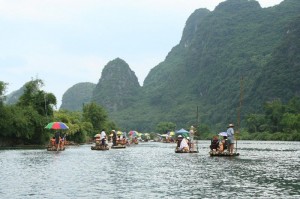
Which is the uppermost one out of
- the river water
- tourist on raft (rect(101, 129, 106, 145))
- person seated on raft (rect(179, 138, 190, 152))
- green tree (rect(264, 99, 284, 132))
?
green tree (rect(264, 99, 284, 132))

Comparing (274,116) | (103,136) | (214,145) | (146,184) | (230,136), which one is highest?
(274,116)

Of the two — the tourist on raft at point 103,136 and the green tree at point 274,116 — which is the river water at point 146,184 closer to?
the tourist on raft at point 103,136

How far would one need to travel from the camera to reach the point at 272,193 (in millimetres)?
15789

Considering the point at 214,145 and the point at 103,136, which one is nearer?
Result: the point at 214,145

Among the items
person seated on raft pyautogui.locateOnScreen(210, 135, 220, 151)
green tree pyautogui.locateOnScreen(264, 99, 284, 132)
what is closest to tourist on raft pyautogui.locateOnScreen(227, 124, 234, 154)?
person seated on raft pyautogui.locateOnScreen(210, 135, 220, 151)

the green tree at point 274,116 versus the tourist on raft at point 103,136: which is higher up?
the green tree at point 274,116

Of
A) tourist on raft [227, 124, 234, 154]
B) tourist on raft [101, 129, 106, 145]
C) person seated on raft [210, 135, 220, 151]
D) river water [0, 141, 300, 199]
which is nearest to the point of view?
river water [0, 141, 300, 199]

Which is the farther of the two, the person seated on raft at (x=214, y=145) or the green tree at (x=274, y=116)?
the green tree at (x=274, y=116)

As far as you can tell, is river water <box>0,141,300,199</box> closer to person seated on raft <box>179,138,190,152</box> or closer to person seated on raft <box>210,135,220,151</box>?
person seated on raft <box>210,135,220,151</box>

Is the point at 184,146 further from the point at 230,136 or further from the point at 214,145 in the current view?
the point at 230,136

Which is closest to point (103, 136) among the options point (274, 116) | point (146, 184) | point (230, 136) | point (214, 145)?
point (214, 145)

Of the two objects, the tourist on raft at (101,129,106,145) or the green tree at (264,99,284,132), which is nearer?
the tourist on raft at (101,129,106,145)

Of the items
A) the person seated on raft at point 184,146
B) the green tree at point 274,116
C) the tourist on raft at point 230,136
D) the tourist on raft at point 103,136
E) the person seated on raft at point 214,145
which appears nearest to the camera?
the tourist on raft at point 230,136

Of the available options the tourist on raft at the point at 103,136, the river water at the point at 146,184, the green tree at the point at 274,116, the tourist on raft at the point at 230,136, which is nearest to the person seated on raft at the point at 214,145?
the tourist on raft at the point at 230,136
